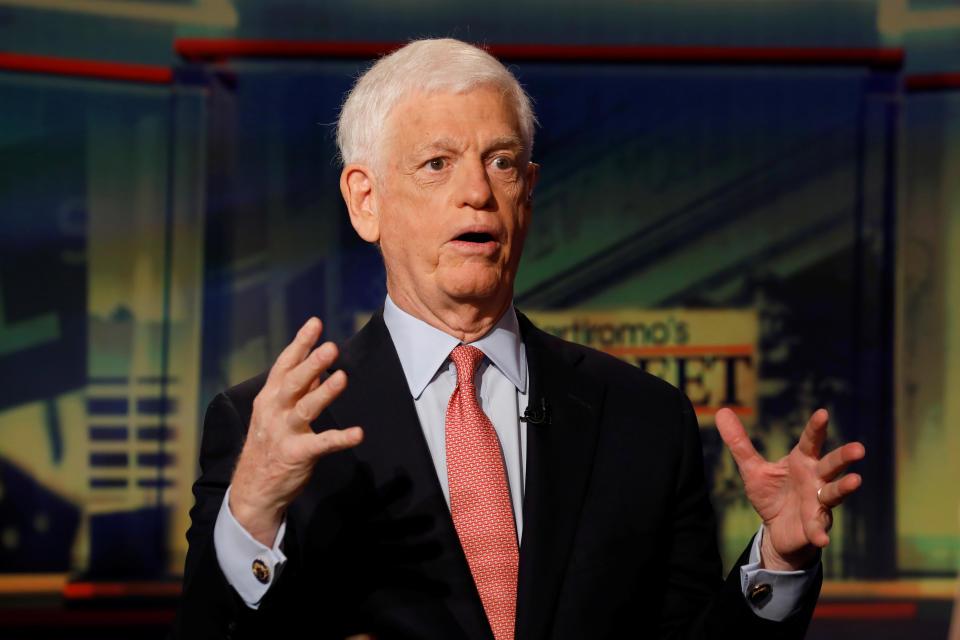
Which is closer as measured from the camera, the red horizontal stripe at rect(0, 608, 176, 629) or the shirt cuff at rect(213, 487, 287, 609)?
the shirt cuff at rect(213, 487, 287, 609)

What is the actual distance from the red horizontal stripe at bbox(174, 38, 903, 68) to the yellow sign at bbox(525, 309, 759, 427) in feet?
2.96

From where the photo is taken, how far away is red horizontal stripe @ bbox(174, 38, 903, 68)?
3676 mm

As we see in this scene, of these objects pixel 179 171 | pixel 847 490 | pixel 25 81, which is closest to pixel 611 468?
pixel 847 490

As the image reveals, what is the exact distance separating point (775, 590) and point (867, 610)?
2.38 metres

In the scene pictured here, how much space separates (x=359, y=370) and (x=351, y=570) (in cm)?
31

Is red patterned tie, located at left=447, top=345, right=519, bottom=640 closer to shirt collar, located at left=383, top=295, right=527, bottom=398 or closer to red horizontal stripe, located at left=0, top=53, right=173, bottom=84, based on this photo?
shirt collar, located at left=383, top=295, right=527, bottom=398

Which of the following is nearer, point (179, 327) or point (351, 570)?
point (351, 570)

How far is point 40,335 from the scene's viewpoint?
11.7ft

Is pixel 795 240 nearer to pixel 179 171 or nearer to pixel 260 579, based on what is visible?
pixel 179 171

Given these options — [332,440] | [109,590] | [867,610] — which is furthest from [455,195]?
[867,610]

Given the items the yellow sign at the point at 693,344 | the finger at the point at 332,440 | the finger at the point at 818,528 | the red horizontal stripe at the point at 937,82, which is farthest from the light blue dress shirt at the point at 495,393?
the red horizontal stripe at the point at 937,82

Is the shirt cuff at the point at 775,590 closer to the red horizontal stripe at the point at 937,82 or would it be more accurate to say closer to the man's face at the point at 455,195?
the man's face at the point at 455,195

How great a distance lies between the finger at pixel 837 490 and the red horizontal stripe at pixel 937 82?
276 cm

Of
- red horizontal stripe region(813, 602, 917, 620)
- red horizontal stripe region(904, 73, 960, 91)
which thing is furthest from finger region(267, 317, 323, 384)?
red horizontal stripe region(904, 73, 960, 91)
